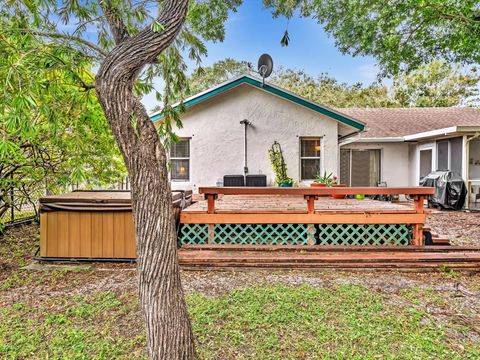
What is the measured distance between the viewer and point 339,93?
27859mm

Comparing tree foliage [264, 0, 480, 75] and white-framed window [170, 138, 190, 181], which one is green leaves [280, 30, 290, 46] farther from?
white-framed window [170, 138, 190, 181]

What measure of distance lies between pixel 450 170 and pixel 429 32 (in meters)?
4.79

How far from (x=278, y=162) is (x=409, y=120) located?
31.5 feet

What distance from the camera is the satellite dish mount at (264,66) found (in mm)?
8266

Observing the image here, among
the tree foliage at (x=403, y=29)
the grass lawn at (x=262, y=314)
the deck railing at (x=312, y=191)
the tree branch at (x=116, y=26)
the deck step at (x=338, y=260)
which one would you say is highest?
the tree foliage at (x=403, y=29)

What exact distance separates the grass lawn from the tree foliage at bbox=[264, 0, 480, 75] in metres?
6.88

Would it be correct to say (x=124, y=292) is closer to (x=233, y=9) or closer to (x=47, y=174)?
(x=47, y=174)

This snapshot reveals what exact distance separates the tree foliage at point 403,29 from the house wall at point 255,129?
282 centimetres

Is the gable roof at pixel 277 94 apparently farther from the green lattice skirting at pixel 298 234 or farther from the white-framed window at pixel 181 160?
the green lattice skirting at pixel 298 234

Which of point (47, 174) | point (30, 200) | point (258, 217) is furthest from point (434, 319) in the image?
point (30, 200)

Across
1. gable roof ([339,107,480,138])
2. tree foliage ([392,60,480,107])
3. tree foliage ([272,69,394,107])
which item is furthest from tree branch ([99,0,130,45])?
tree foliage ([392,60,480,107])

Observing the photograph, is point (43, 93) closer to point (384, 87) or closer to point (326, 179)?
point (326, 179)

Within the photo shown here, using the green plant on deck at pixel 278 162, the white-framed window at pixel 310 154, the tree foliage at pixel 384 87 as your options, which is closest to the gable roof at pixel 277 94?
the white-framed window at pixel 310 154

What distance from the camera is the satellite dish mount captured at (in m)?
8.27
